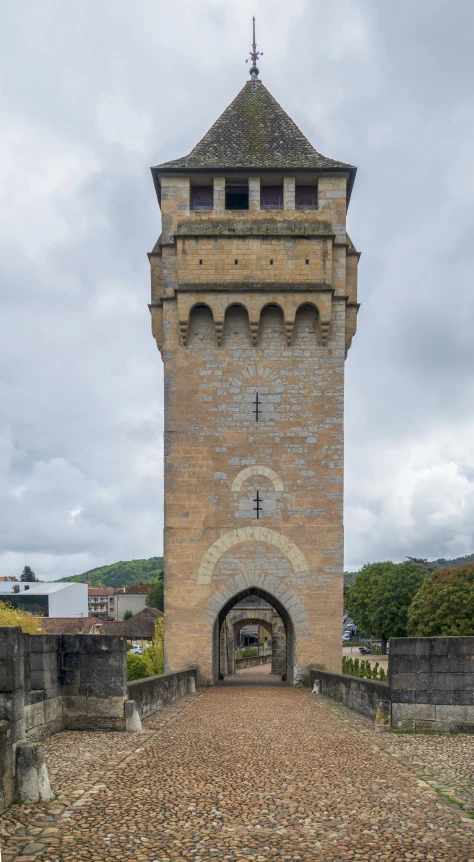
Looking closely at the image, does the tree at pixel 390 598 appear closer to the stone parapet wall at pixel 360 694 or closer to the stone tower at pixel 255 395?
the stone tower at pixel 255 395

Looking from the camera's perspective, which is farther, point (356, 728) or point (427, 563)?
point (427, 563)

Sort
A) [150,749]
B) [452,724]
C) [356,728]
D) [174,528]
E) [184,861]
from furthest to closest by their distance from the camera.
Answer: [174,528] → [356,728] → [452,724] → [150,749] → [184,861]

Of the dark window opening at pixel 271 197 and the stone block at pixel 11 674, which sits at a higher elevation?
the dark window opening at pixel 271 197

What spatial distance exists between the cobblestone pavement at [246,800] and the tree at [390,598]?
40.0m

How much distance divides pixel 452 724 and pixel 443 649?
0.84 meters

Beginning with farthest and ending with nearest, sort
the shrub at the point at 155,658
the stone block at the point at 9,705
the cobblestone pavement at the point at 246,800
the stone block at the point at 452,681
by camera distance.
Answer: the shrub at the point at 155,658 < the stone block at the point at 452,681 < the stone block at the point at 9,705 < the cobblestone pavement at the point at 246,800

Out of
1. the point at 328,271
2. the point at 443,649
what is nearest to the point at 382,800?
the point at 443,649

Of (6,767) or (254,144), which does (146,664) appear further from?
(6,767)

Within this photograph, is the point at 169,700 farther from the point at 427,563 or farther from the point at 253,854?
the point at 427,563

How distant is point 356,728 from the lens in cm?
936

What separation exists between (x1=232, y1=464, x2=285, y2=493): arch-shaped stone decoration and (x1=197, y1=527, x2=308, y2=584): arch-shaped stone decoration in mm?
994

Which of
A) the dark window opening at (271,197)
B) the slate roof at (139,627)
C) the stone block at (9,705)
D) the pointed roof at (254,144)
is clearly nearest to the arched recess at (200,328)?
the dark window opening at (271,197)

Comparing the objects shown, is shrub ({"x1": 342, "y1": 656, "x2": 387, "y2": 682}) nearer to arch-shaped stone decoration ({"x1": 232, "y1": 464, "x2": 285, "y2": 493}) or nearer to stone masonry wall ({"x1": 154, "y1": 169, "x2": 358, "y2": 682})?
stone masonry wall ({"x1": 154, "y1": 169, "x2": 358, "y2": 682})

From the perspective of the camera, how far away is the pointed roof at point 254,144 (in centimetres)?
1884
